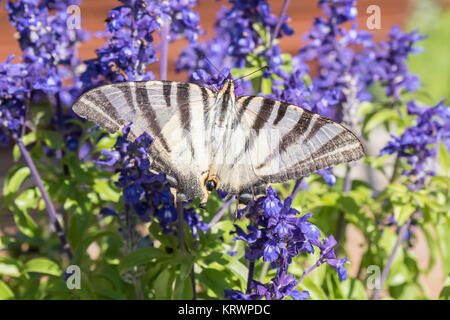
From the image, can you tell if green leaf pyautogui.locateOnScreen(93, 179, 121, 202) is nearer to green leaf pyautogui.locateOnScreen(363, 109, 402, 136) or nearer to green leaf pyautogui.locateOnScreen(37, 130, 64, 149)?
green leaf pyautogui.locateOnScreen(37, 130, 64, 149)

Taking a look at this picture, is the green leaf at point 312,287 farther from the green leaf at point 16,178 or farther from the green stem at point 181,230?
the green leaf at point 16,178

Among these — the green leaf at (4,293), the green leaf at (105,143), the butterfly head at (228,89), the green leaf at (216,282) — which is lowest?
the green leaf at (4,293)

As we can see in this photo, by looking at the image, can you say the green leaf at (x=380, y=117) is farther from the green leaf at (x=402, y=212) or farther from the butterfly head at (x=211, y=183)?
the butterfly head at (x=211, y=183)

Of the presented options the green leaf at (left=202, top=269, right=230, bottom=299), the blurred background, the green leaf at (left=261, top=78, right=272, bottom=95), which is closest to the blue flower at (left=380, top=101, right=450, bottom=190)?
the green leaf at (left=261, top=78, right=272, bottom=95)

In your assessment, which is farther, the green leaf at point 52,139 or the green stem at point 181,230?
the green leaf at point 52,139

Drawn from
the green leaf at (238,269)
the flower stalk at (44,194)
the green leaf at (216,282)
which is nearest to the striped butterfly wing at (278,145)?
the green leaf at (238,269)

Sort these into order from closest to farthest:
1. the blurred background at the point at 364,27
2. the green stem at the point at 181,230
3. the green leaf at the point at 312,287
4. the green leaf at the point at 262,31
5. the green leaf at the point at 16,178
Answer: the green stem at the point at 181,230 < the green leaf at the point at 312,287 < the green leaf at the point at 16,178 < the green leaf at the point at 262,31 < the blurred background at the point at 364,27

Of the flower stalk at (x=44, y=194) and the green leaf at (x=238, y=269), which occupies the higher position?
the flower stalk at (x=44, y=194)

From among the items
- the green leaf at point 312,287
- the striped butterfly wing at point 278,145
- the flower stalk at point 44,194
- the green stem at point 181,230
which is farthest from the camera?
the flower stalk at point 44,194
